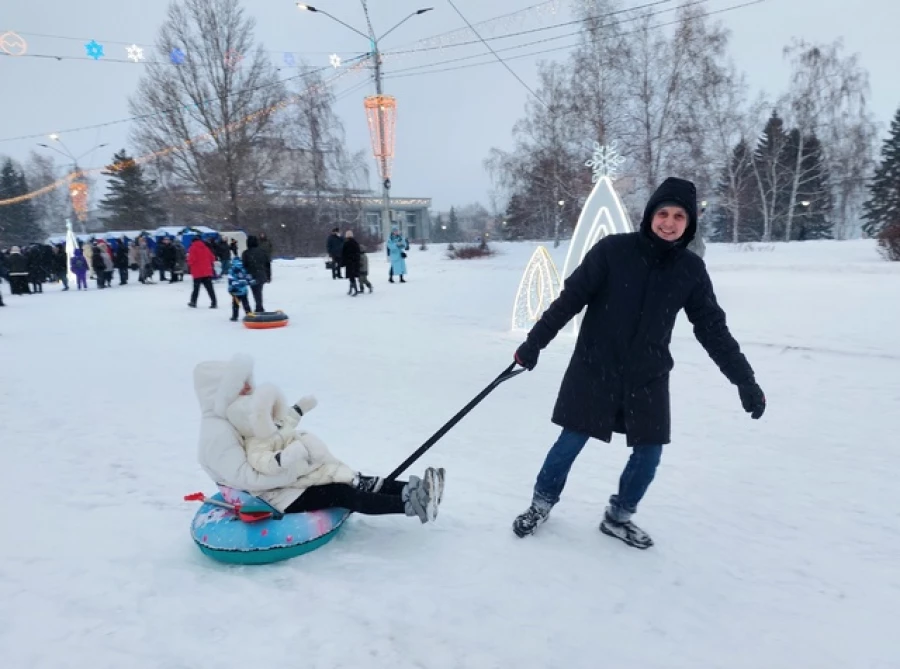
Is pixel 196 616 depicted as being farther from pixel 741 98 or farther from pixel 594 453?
pixel 741 98

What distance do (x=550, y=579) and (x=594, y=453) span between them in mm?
1764

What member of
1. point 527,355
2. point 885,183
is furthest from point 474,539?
point 885,183

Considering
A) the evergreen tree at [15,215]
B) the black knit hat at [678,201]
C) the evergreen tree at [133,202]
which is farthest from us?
the evergreen tree at [15,215]

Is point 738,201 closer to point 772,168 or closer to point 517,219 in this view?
point 772,168

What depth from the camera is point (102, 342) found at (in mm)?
9203

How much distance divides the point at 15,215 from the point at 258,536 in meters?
62.4

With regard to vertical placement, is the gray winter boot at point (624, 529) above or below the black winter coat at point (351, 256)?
below

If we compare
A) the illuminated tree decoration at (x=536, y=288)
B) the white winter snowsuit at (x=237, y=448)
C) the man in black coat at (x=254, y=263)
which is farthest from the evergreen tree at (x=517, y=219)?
the white winter snowsuit at (x=237, y=448)

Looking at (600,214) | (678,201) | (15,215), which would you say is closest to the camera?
(678,201)

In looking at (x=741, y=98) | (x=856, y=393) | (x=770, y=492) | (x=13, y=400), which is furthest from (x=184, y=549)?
(x=741, y=98)

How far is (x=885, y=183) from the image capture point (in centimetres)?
3403

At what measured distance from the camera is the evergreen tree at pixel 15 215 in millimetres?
49312

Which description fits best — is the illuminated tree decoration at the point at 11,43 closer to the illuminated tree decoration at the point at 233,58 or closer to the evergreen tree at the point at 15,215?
the illuminated tree decoration at the point at 233,58

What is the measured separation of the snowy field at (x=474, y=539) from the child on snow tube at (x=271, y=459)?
0.97 feet
